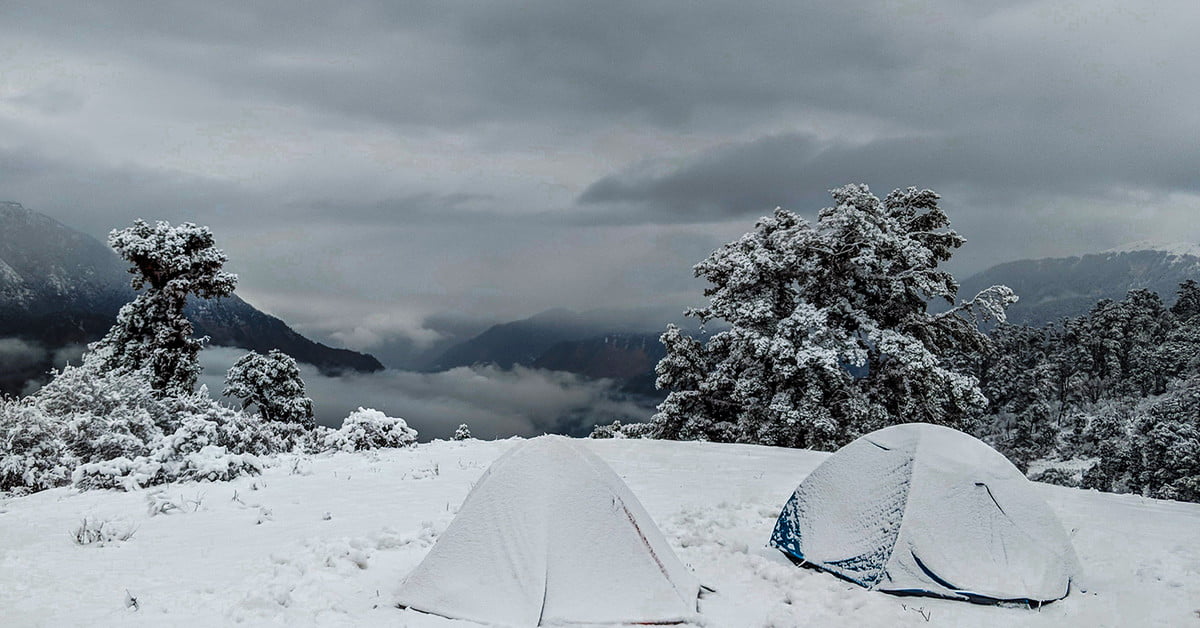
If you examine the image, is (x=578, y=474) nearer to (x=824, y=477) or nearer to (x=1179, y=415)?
(x=824, y=477)

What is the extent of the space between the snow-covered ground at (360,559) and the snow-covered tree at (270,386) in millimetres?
16581

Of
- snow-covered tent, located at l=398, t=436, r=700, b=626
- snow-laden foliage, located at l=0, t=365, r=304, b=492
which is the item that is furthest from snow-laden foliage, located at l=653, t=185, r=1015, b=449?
snow-covered tent, located at l=398, t=436, r=700, b=626

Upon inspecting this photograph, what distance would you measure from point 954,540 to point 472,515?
17.9ft

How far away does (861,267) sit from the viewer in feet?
74.0

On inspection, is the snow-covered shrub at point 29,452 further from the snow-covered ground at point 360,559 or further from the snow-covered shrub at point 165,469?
the snow-covered ground at point 360,559

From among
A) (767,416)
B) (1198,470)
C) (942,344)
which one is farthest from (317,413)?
(1198,470)

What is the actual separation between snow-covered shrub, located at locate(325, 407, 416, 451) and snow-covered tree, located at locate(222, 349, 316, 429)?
Answer: 11.1 m

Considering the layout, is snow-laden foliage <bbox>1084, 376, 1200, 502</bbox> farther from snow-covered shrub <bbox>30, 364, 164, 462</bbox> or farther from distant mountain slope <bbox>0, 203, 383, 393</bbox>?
distant mountain slope <bbox>0, 203, 383, 393</bbox>

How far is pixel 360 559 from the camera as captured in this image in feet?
26.3

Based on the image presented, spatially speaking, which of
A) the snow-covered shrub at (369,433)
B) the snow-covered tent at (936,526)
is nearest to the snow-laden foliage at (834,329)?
the snow-covered shrub at (369,433)

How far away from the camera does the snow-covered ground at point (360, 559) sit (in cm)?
669

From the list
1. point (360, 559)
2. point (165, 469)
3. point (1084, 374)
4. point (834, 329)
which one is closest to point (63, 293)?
point (165, 469)

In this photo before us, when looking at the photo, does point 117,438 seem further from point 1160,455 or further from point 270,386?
point 1160,455

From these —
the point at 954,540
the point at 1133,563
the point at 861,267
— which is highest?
the point at 861,267
